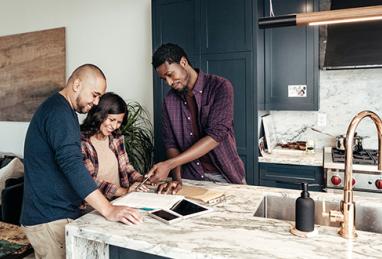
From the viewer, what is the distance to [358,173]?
256 cm

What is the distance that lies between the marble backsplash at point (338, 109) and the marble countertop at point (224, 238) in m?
1.98

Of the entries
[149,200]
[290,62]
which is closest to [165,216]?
[149,200]

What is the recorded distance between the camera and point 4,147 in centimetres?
446

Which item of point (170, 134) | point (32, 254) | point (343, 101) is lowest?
point (32, 254)

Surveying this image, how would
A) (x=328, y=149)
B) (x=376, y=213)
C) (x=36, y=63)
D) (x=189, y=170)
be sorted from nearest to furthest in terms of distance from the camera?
1. (x=376, y=213)
2. (x=189, y=170)
3. (x=328, y=149)
4. (x=36, y=63)

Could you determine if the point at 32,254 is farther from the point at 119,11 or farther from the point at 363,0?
the point at 363,0

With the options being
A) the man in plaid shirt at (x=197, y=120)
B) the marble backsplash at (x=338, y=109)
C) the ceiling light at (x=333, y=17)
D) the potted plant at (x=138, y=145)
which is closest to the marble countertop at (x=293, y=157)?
the marble backsplash at (x=338, y=109)

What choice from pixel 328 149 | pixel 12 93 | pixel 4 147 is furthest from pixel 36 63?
pixel 328 149

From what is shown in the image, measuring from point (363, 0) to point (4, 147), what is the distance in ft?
14.4

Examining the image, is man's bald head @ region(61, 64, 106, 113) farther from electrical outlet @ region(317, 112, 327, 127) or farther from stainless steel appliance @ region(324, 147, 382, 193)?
electrical outlet @ region(317, 112, 327, 127)

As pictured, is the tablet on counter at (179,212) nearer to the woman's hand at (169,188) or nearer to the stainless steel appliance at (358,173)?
the woman's hand at (169,188)

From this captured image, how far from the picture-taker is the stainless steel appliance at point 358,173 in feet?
8.23

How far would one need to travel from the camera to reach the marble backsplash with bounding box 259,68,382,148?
3057 millimetres

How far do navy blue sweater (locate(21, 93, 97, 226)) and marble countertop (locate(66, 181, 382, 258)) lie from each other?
0.61 ft
